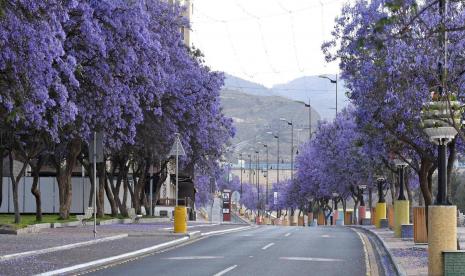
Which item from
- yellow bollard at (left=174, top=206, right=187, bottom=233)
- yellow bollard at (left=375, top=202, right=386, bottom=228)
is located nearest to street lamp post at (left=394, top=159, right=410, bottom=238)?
yellow bollard at (left=174, top=206, right=187, bottom=233)

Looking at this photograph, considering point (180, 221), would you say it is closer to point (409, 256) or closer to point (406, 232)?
point (406, 232)

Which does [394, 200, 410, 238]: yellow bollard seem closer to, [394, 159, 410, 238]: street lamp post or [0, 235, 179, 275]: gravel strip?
[394, 159, 410, 238]: street lamp post

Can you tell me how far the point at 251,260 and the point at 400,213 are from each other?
13.7m

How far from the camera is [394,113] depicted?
2677 centimetres

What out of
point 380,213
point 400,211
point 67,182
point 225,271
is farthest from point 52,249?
point 380,213

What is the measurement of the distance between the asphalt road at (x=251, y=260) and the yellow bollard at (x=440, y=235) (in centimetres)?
272

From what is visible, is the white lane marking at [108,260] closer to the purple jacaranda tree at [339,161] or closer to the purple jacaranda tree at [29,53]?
the purple jacaranda tree at [29,53]

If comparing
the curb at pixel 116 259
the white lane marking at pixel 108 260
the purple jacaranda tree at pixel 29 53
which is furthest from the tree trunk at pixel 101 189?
the purple jacaranda tree at pixel 29 53

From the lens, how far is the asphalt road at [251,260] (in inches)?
741

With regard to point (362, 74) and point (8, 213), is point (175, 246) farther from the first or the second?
point (8, 213)

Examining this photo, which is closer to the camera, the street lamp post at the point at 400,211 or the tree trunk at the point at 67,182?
the street lamp post at the point at 400,211

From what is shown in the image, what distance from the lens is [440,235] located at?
1627 centimetres

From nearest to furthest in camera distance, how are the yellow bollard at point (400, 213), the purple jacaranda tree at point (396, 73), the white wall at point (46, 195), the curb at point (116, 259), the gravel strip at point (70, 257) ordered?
the curb at point (116, 259) → the gravel strip at point (70, 257) → the purple jacaranda tree at point (396, 73) → the yellow bollard at point (400, 213) → the white wall at point (46, 195)

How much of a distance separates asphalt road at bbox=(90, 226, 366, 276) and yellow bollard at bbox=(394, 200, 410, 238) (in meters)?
4.49
